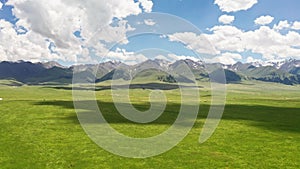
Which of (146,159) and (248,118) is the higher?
(248,118)

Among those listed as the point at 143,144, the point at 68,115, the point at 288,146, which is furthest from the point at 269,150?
the point at 68,115

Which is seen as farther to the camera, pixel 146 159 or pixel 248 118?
pixel 248 118

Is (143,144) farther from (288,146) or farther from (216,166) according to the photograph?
(288,146)

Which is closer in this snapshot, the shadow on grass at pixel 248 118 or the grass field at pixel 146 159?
the grass field at pixel 146 159

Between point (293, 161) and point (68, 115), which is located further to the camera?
point (68, 115)

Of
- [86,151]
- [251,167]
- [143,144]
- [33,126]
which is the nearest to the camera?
[251,167]

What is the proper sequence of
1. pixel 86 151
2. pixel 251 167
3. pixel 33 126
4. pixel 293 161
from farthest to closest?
pixel 33 126, pixel 86 151, pixel 293 161, pixel 251 167

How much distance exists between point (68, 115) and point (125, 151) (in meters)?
38.5

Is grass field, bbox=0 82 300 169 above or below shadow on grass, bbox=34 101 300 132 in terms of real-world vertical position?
below

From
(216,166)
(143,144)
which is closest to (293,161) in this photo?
(216,166)

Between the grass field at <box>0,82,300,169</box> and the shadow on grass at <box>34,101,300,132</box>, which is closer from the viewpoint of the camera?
the grass field at <box>0,82,300,169</box>

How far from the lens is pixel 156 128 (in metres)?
59.2

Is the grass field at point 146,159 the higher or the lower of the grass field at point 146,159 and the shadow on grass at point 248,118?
the lower

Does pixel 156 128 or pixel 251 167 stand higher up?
pixel 156 128
